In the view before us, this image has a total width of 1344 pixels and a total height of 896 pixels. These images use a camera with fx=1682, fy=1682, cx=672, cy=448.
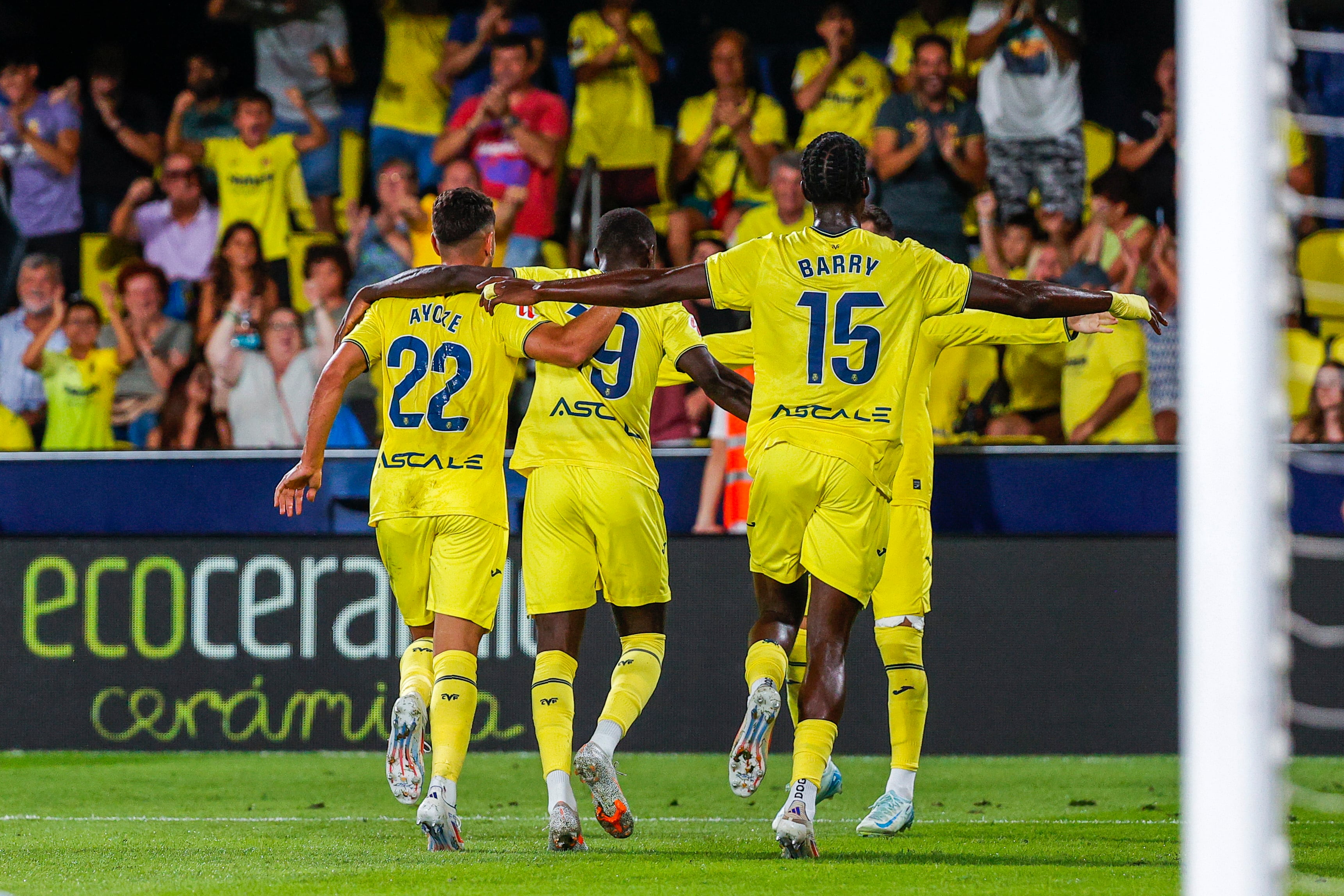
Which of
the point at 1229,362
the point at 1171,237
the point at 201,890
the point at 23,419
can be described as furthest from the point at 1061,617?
the point at 23,419

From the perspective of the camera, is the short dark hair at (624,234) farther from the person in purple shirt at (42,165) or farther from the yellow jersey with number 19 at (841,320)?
the person in purple shirt at (42,165)

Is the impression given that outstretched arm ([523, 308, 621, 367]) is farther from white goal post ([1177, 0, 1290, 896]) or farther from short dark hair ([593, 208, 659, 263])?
white goal post ([1177, 0, 1290, 896])

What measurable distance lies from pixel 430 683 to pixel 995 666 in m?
3.62

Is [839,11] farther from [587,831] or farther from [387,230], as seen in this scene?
[587,831]

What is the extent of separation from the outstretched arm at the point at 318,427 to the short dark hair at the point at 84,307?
18.4 ft

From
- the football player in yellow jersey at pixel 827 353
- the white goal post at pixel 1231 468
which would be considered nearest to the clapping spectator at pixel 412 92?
the football player in yellow jersey at pixel 827 353

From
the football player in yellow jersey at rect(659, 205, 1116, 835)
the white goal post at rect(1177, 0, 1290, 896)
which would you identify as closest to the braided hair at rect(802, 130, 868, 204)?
the football player in yellow jersey at rect(659, 205, 1116, 835)

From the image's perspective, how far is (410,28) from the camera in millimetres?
11336

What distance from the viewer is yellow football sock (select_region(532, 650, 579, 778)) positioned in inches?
205

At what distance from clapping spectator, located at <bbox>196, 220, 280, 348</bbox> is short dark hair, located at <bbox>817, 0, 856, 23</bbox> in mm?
3864

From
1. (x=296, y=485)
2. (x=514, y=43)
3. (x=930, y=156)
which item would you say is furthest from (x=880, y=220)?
(x=514, y=43)

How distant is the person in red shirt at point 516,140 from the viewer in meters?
10.4

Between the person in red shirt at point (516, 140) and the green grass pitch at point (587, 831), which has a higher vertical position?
the person in red shirt at point (516, 140)

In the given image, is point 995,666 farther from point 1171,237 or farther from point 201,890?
point 201,890
